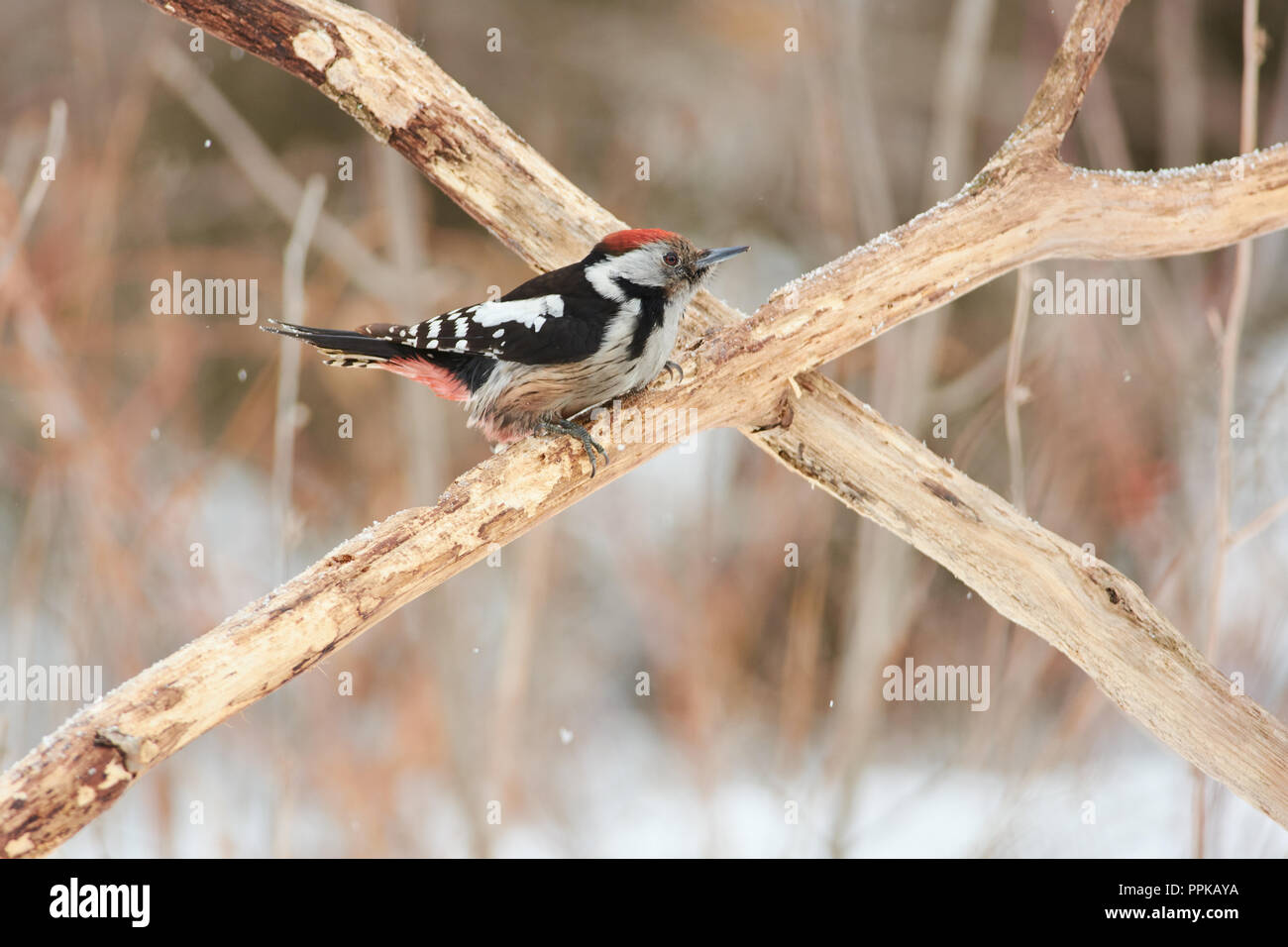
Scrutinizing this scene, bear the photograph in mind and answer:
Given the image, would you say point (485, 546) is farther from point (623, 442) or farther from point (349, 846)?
point (349, 846)

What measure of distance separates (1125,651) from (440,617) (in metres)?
2.06

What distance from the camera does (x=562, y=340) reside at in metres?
2.05

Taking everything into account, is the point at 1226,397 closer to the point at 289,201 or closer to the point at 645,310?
the point at 645,310

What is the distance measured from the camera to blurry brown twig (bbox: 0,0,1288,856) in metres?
2.03

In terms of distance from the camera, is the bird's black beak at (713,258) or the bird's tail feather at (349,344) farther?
the bird's black beak at (713,258)

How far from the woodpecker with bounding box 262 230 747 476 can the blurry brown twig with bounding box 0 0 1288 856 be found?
10 cm

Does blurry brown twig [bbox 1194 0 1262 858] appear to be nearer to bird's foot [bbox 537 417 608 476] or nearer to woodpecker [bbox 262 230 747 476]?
woodpecker [bbox 262 230 747 476]

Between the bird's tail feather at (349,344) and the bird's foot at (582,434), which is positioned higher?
the bird's tail feather at (349,344)

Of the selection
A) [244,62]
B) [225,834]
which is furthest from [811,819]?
[244,62]

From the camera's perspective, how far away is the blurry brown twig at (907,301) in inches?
80.0

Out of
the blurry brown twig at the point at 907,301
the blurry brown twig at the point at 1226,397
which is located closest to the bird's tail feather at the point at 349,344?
the blurry brown twig at the point at 907,301

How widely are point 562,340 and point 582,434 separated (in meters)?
0.20

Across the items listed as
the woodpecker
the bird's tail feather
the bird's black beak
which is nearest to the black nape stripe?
the woodpecker

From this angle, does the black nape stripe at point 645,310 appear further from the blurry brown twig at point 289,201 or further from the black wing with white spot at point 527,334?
the blurry brown twig at point 289,201
